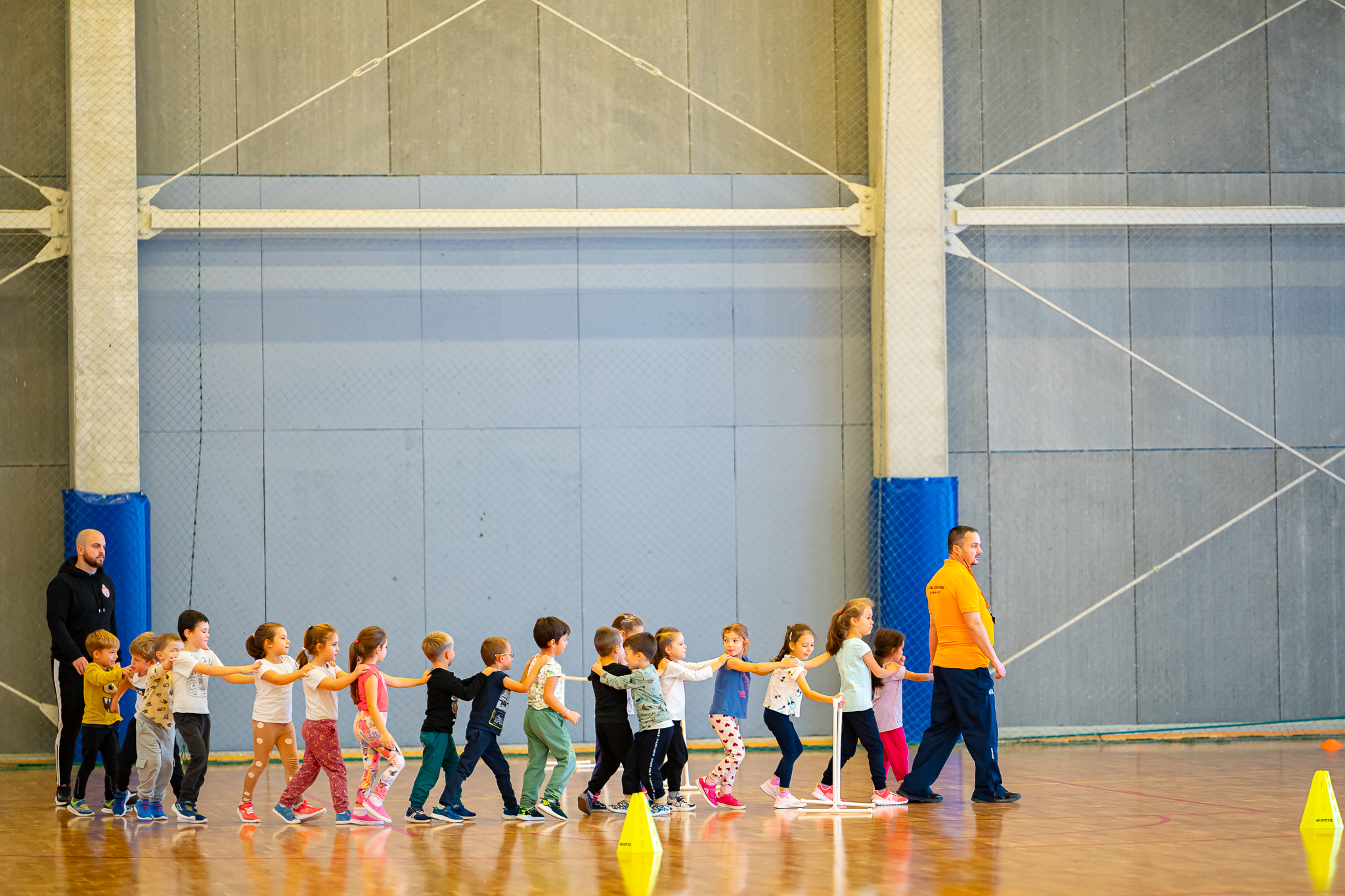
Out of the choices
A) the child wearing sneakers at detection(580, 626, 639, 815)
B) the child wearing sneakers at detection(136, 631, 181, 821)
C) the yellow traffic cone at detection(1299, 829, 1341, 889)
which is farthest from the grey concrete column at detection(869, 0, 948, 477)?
the child wearing sneakers at detection(136, 631, 181, 821)

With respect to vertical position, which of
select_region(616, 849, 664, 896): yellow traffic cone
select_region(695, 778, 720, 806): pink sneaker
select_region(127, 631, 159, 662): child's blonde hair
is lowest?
select_region(695, 778, 720, 806): pink sneaker

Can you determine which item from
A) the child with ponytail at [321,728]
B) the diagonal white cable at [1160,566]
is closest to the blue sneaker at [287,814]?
the child with ponytail at [321,728]

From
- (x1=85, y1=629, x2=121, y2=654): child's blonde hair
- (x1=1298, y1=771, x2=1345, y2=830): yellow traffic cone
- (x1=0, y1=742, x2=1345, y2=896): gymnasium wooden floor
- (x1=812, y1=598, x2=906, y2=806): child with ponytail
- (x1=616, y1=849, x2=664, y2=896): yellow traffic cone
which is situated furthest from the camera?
(x1=85, y1=629, x2=121, y2=654): child's blonde hair

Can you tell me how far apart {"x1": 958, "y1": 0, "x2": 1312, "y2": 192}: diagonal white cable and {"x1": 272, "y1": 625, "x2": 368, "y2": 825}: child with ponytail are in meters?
A: 6.56

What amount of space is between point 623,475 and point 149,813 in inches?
178

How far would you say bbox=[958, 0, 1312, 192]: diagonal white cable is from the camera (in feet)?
35.7

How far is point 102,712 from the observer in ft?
25.7

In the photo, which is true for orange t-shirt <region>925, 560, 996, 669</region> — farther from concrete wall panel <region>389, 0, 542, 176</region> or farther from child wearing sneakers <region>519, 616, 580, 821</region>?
concrete wall panel <region>389, 0, 542, 176</region>

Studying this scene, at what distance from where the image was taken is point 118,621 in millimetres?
9648

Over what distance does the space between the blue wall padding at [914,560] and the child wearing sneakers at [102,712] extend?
569 cm

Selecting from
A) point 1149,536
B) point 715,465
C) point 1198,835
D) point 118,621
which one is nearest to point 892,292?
point 715,465

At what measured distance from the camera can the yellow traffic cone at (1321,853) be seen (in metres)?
5.52

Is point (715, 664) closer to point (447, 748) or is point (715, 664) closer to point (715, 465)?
point (447, 748)

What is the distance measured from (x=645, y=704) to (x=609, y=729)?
0.27m
